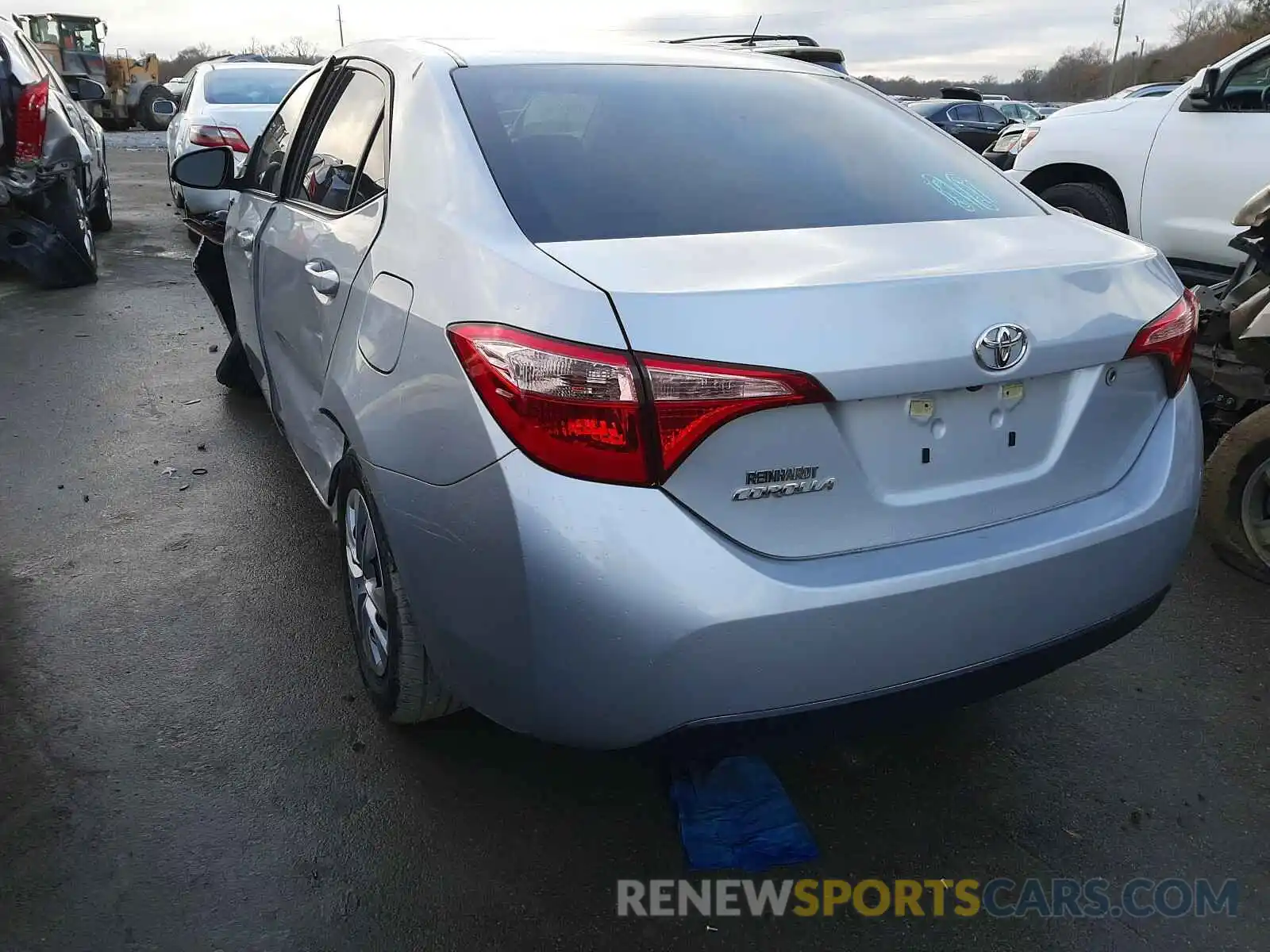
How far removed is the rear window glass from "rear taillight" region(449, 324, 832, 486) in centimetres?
37

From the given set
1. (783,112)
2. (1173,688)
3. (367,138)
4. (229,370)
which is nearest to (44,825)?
(367,138)

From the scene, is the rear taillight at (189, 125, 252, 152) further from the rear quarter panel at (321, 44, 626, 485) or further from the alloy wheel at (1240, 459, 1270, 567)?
the alloy wheel at (1240, 459, 1270, 567)

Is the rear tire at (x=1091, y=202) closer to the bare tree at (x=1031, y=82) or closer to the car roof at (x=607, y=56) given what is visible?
the car roof at (x=607, y=56)

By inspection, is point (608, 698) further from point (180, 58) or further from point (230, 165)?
point (180, 58)

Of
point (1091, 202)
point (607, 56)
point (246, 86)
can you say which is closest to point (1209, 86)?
point (1091, 202)

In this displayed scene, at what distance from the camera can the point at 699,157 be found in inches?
98.2

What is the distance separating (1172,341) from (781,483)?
3.24 ft

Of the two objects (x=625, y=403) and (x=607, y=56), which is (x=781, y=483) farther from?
(x=607, y=56)

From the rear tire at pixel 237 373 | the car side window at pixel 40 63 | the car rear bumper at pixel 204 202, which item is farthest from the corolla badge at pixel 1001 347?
the car rear bumper at pixel 204 202

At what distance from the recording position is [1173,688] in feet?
9.95

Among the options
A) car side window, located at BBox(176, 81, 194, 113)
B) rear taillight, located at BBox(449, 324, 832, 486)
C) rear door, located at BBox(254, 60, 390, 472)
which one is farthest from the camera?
car side window, located at BBox(176, 81, 194, 113)

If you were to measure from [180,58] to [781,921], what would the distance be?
3154 inches

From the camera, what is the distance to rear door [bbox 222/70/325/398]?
12.1 feet

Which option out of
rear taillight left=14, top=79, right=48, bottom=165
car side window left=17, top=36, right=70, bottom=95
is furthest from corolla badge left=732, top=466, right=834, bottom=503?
car side window left=17, top=36, right=70, bottom=95
